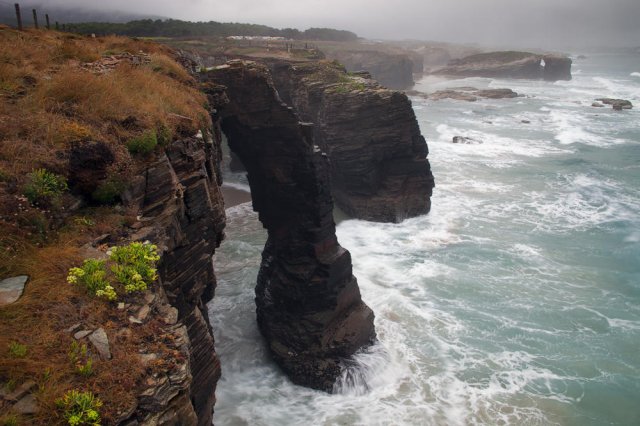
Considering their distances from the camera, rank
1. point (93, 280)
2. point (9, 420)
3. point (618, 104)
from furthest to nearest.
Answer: point (618, 104) → point (93, 280) → point (9, 420)

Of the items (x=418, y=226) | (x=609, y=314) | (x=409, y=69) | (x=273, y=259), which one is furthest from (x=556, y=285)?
(x=409, y=69)

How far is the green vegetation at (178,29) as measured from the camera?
62412 millimetres

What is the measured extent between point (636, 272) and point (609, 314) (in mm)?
6399

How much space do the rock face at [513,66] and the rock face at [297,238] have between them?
134550mm

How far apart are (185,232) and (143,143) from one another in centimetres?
271

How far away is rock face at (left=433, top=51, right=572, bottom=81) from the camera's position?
128500 millimetres

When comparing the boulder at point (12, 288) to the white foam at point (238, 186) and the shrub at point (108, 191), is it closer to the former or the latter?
the shrub at point (108, 191)

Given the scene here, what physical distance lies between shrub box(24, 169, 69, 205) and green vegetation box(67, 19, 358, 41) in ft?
130

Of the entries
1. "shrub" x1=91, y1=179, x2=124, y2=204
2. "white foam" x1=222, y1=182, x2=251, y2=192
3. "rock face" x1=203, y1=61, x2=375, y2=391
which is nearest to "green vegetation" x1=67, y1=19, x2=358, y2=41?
"white foam" x1=222, y1=182, x2=251, y2=192

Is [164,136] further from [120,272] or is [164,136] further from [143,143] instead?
[120,272]

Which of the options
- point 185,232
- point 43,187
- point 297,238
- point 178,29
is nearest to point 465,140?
point 297,238

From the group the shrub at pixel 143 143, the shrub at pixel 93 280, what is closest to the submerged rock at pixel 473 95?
the shrub at pixel 143 143

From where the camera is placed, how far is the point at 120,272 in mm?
8125

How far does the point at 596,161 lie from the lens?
4881 centimetres
